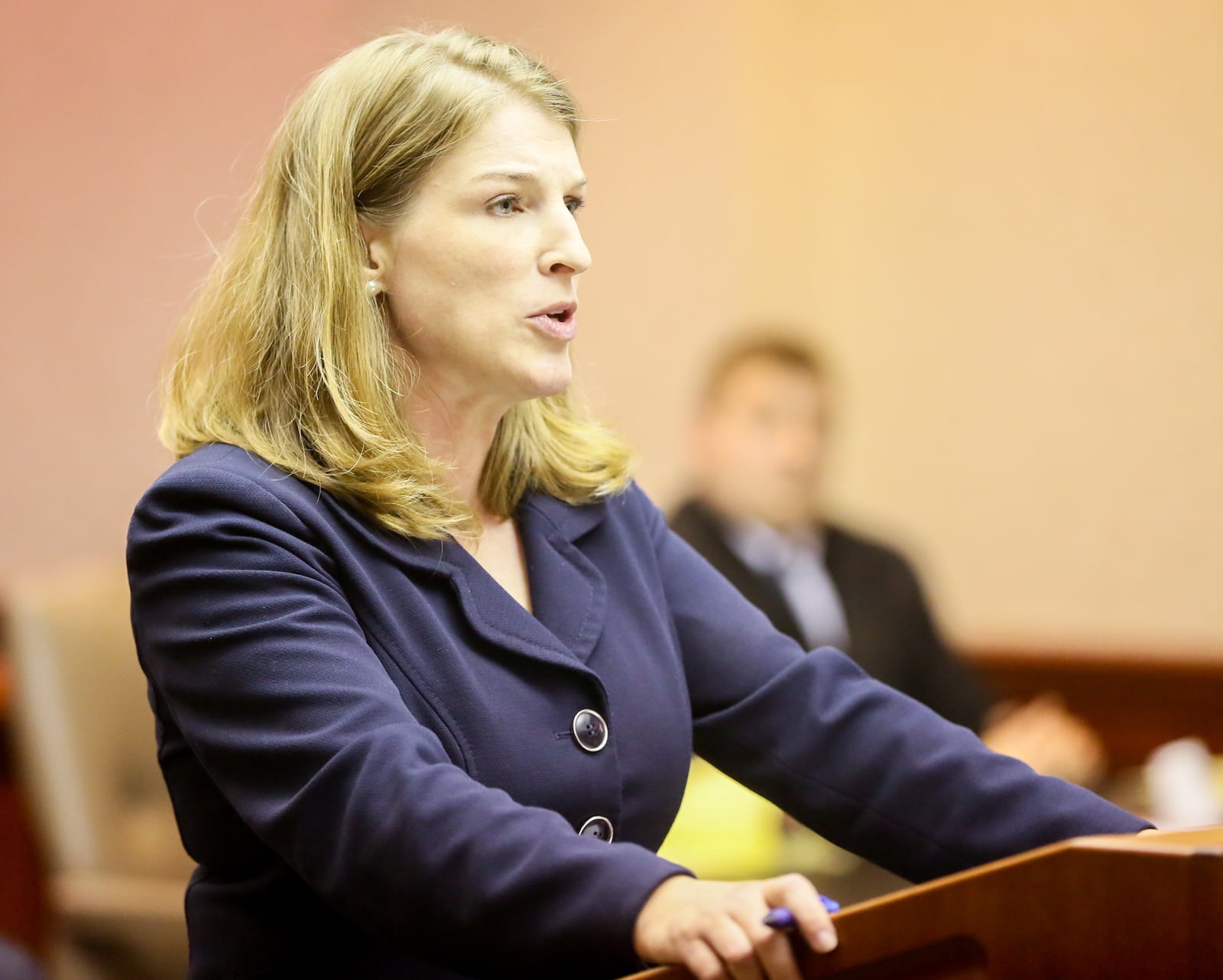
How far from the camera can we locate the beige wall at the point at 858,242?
3.53 metres

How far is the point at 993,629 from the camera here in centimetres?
405

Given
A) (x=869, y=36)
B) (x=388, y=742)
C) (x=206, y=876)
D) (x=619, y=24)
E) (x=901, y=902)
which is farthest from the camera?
(x=869, y=36)

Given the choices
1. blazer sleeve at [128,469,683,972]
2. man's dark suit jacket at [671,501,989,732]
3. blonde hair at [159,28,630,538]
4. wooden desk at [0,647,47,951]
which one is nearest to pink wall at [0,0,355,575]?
wooden desk at [0,647,47,951]

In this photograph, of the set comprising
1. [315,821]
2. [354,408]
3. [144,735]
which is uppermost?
[354,408]

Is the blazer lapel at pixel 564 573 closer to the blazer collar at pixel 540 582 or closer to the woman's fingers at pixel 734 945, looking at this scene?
the blazer collar at pixel 540 582

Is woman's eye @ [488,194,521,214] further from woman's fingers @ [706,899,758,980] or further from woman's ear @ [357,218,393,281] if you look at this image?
woman's fingers @ [706,899,758,980]

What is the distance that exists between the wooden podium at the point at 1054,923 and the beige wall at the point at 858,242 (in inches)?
106

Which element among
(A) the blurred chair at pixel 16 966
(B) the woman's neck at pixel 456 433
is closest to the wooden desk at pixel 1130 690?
(A) the blurred chair at pixel 16 966

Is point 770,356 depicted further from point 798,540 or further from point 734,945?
point 734,945

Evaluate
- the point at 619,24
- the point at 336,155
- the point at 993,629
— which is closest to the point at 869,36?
the point at 619,24

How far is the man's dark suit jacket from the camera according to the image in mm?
2945

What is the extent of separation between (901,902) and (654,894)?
6.6 inches

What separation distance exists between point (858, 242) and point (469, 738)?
3301 mm

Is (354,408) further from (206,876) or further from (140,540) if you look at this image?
(206,876)
